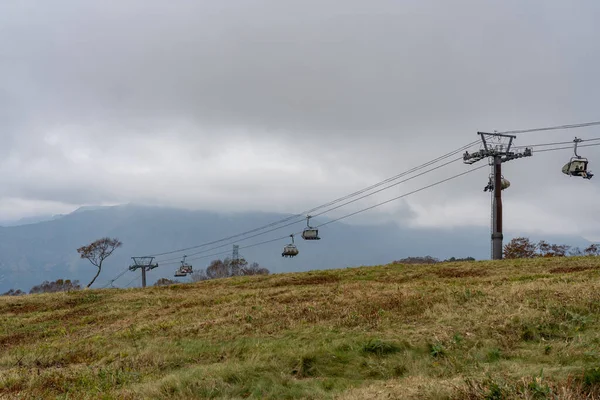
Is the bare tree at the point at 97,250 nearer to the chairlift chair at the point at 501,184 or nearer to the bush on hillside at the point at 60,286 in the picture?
the bush on hillside at the point at 60,286

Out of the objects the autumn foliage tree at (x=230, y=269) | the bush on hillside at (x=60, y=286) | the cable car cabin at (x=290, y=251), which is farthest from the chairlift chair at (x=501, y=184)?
the autumn foliage tree at (x=230, y=269)

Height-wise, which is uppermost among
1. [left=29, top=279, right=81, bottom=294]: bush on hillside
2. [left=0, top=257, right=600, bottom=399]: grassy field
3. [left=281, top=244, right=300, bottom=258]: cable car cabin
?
[left=281, top=244, right=300, bottom=258]: cable car cabin

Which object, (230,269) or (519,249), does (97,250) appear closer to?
(230,269)

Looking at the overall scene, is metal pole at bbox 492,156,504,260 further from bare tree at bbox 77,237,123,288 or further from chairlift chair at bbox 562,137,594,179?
bare tree at bbox 77,237,123,288

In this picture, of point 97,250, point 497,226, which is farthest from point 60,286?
point 497,226

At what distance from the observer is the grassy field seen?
26.8ft

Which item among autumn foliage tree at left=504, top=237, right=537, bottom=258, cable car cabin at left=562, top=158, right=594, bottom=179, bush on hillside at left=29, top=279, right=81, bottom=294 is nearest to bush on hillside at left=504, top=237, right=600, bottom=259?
autumn foliage tree at left=504, top=237, right=537, bottom=258

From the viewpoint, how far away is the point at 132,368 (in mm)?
11500

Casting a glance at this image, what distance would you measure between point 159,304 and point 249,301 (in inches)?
316

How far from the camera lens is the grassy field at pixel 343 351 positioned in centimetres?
816

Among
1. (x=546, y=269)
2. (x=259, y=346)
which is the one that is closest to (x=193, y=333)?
(x=259, y=346)

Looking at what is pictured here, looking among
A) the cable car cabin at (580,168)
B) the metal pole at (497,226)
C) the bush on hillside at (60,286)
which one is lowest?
the bush on hillside at (60,286)

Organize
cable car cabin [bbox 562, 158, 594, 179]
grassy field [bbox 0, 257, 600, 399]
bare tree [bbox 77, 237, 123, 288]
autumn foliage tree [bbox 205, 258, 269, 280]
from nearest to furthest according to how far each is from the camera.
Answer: grassy field [bbox 0, 257, 600, 399], cable car cabin [bbox 562, 158, 594, 179], bare tree [bbox 77, 237, 123, 288], autumn foliage tree [bbox 205, 258, 269, 280]

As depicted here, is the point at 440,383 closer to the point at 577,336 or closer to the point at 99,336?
the point at 577,336
